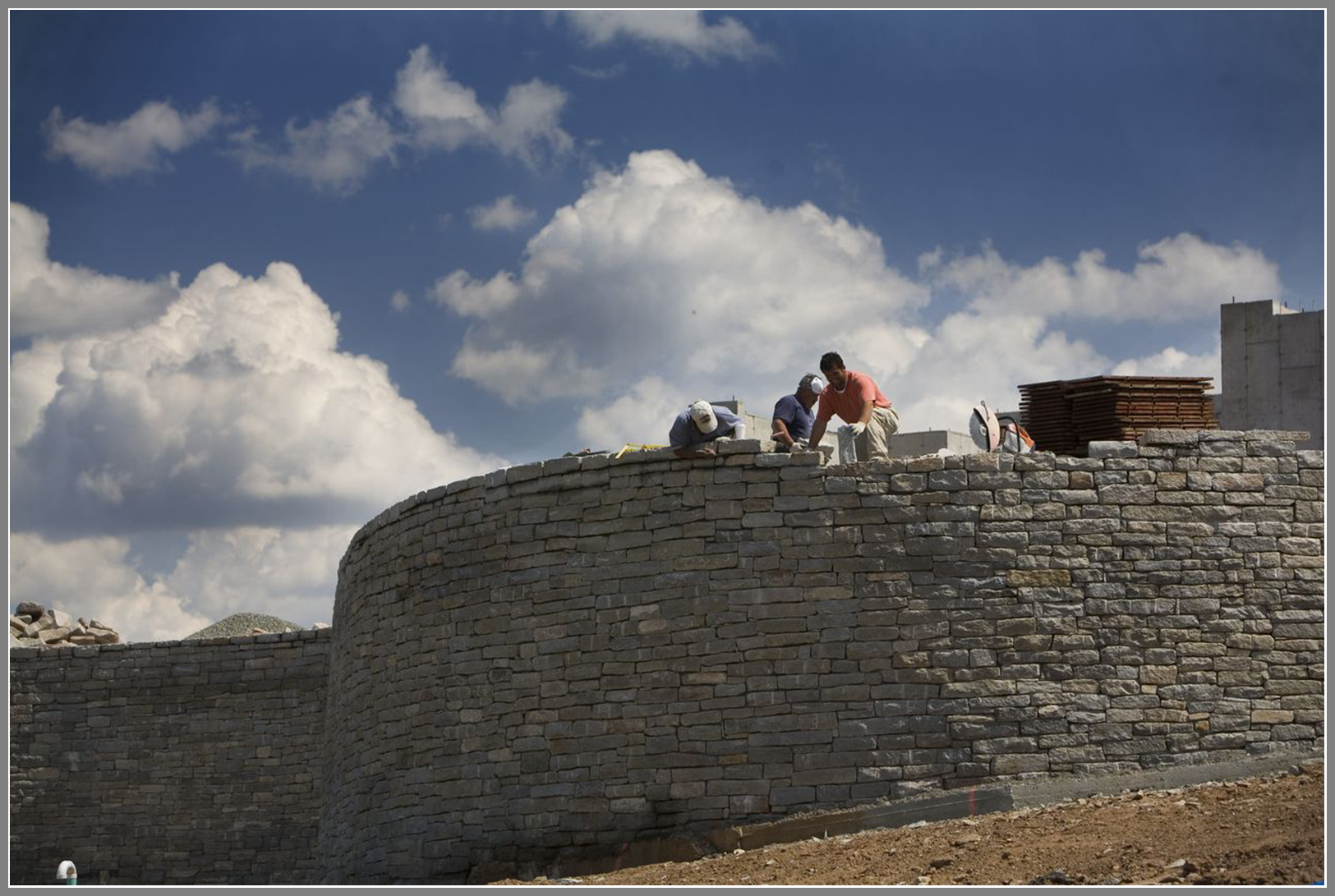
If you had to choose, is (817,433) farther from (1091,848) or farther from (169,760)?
(169,760)

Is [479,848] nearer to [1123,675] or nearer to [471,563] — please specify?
[471,563]

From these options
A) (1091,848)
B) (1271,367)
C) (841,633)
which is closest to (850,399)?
(841,633)

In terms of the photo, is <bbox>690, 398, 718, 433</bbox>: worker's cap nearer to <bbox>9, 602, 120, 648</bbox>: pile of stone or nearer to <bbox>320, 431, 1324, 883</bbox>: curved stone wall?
<bbox>320, 431, 1324, 883</bbox>: curved stone wall

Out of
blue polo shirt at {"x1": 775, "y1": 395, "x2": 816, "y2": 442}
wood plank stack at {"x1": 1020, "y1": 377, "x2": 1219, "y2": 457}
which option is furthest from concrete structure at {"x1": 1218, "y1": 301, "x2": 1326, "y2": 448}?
blue polo shirt at {"x1": 775, "y1": 395, "x2": 816, "y2": 442}

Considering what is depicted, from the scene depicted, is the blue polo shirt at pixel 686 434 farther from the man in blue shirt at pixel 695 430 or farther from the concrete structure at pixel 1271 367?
the concrete structure at pixel 1271 367

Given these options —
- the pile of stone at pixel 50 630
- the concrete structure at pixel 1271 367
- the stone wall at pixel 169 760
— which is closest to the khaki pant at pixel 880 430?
the concrete structure at pixel 1271 367

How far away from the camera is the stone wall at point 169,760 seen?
21891mm

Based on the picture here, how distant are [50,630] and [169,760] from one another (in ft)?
14.6

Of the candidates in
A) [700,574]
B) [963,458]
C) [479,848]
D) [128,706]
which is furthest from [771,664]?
[128,706]

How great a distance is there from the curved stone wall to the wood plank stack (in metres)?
2.99

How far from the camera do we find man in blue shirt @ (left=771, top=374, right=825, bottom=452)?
1441 centimetres

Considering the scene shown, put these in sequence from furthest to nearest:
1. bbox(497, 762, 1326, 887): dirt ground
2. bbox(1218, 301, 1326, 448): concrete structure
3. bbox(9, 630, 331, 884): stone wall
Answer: bbox(9, 630, 331, 884): stone wall, bbox(1218, 301, 1326, 448): concrete structure, bbox(497, 762, 1326, 887): dirt ground

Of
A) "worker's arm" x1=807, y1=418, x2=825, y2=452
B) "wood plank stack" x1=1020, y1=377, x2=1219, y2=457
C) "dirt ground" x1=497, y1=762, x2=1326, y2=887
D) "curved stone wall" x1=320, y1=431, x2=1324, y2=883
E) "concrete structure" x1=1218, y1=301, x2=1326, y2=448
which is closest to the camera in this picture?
"dirt ground" x1=497, y1=762, x2=1326, y2=887

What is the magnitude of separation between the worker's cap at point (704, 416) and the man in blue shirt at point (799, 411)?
0.93 meters
